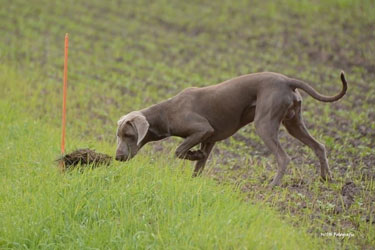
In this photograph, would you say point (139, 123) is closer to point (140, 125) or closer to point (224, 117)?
point (140, 125)

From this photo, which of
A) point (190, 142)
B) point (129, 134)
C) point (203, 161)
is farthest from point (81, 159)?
point (203, 161)

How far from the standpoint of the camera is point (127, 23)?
19625 millimetres

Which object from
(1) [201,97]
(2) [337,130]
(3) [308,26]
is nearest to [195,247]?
(1) [201,97]

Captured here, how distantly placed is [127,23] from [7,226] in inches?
566

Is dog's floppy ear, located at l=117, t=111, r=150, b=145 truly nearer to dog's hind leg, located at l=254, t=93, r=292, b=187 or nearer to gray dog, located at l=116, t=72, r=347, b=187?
gray dog, located at l=116, t=72, r=347, b=187

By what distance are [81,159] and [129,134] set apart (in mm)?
682

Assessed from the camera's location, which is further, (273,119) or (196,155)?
(196,155)

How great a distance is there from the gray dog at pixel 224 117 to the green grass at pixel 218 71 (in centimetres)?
36

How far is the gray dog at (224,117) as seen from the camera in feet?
24.2

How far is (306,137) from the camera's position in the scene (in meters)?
7.87

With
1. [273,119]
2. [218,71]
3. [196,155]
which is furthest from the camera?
[218,71]

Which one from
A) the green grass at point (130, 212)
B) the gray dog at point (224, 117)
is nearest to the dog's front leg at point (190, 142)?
the gray dog at point (224, 117)

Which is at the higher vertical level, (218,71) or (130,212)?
(130,212)

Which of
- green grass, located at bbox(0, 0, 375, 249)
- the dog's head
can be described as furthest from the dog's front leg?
the dog's head
